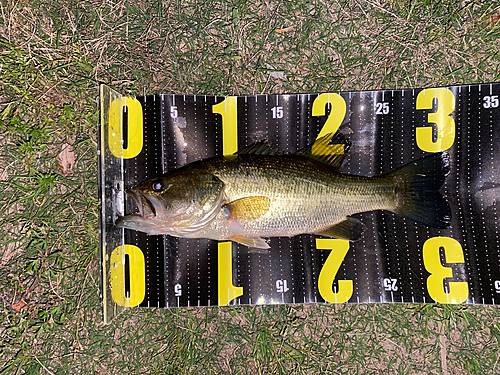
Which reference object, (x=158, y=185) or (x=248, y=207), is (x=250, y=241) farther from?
(x=158, y=185)

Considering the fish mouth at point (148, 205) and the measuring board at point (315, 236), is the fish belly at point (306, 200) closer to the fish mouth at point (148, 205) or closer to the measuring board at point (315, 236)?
the measuring board at point (315, 236)

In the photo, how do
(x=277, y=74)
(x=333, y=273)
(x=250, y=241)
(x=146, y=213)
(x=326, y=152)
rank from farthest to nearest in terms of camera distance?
(x=277, y=74)
(x=333, y=273)
(x=326, y=152)
(x=250, y=241)
(x=146, y=213)

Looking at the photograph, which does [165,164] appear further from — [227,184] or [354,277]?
[354,277]

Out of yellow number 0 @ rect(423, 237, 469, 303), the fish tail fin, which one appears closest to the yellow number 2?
the fish tail fin

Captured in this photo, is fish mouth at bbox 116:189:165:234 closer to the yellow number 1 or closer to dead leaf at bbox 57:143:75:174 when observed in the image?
the yellow number 1

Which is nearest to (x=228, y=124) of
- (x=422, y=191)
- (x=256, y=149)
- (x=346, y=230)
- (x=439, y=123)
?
(x=256, y=149)
